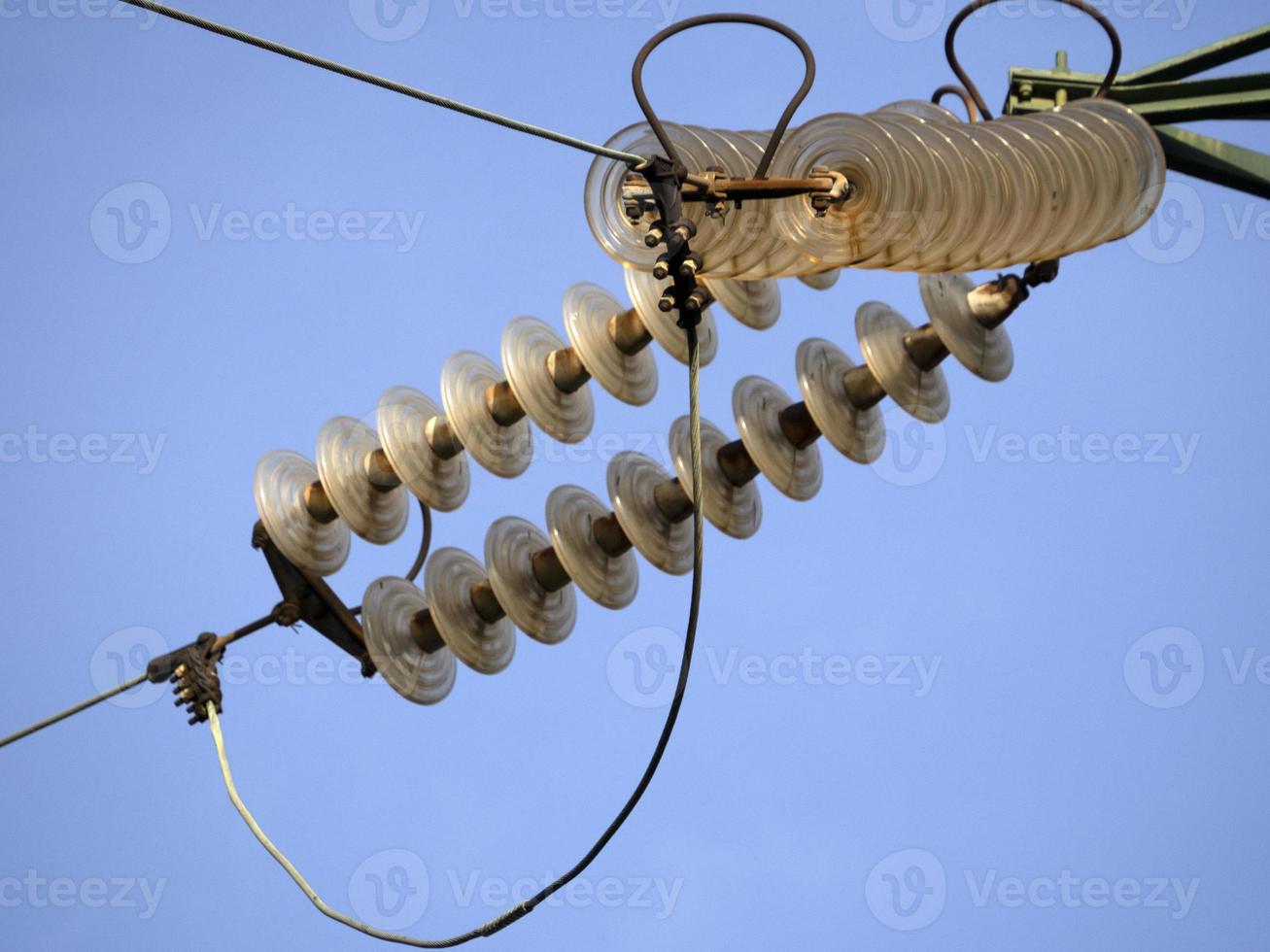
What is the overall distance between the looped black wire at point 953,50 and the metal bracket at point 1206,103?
132mm

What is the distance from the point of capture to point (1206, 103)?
9.06 metres

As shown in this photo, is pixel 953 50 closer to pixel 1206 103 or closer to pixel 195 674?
pixel 1206 103

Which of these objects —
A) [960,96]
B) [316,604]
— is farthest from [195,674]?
[960,96]

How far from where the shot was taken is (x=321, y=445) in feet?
34.1

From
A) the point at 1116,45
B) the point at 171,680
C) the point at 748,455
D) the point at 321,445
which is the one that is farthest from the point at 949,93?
the point at 171,680

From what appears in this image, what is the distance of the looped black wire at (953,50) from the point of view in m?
8.98

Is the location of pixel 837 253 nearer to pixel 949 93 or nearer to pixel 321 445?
pixel 949 93

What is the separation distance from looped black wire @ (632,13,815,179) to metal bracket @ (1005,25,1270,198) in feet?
5.36

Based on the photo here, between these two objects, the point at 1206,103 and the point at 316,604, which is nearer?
the point at 1206,103

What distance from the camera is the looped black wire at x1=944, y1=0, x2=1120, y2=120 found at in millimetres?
8977

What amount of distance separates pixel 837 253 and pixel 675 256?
0.71 metres

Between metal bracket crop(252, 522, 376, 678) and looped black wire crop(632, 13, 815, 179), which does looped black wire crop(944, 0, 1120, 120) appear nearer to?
looped black wire crop(632, 13, 815, 179)

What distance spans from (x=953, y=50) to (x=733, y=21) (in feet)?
5.06

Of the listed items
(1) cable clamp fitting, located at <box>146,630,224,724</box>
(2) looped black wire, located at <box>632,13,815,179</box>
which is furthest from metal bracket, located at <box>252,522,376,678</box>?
(2) looped black wire, located at <box>632,13,815,179</box>
